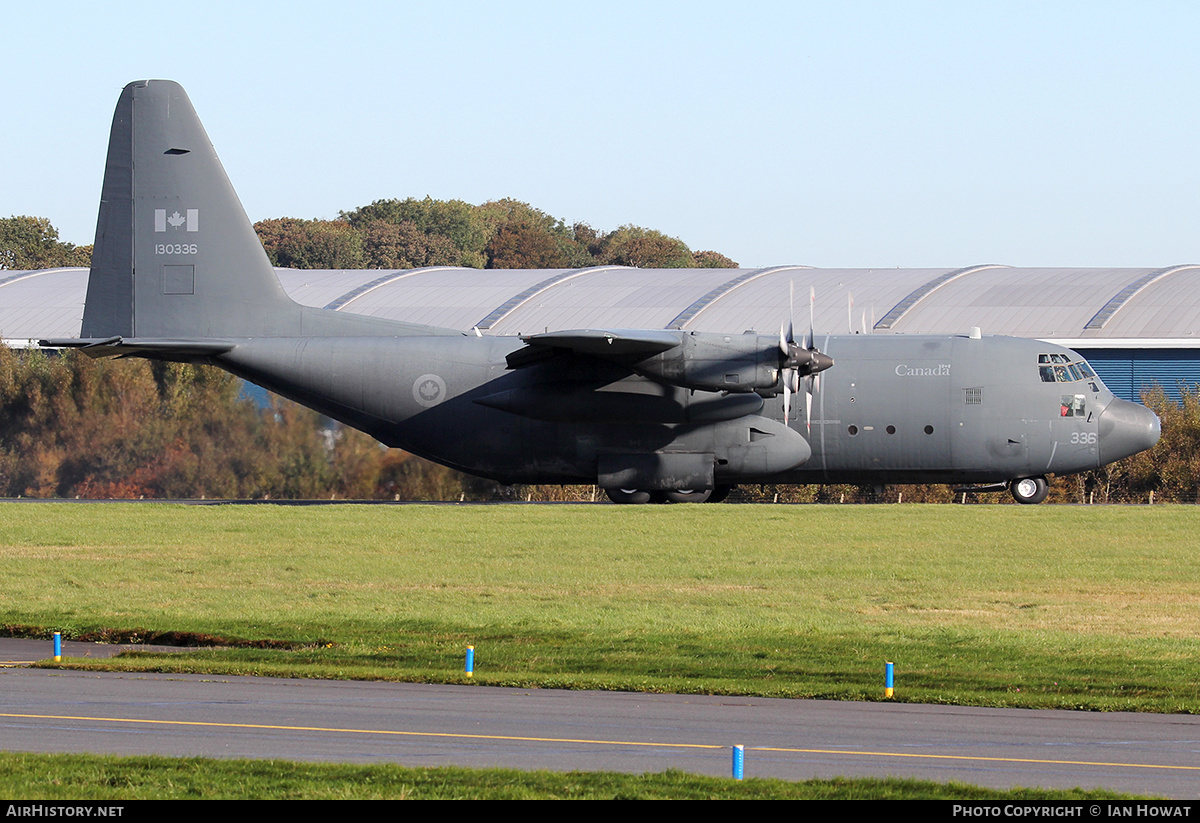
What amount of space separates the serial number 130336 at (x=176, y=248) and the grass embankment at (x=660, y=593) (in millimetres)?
6871

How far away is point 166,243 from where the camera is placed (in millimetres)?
38562

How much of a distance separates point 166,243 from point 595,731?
1136 inches

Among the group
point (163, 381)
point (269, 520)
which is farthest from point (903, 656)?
point (163, 381)

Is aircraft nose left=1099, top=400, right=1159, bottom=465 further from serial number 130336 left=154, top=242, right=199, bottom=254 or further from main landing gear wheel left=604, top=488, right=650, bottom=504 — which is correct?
serial number 130336 left=154, top=242, right=199, bottom=254

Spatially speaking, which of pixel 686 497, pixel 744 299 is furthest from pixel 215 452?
pixel 744 299

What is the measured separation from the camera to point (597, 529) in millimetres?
33812

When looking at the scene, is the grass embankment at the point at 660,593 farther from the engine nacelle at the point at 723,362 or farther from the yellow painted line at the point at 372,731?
the engine nacelle at the point at 723,362

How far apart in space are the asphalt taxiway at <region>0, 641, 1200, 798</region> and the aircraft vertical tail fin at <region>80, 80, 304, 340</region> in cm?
2378

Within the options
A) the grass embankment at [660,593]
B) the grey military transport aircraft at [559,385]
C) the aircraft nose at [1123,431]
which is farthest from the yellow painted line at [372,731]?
the aircraft nose at [1123,431]

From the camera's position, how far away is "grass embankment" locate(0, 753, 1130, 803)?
10242mm

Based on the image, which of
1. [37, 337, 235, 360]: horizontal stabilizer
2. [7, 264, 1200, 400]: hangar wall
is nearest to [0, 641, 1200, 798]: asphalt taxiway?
[37, 337, 235, 360]: horizontal stabilizer

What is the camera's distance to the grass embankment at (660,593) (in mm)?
17219

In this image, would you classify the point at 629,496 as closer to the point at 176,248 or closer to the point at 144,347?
the point at 144,347

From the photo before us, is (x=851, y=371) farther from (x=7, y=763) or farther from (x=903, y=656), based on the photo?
(x=7, y=763)
